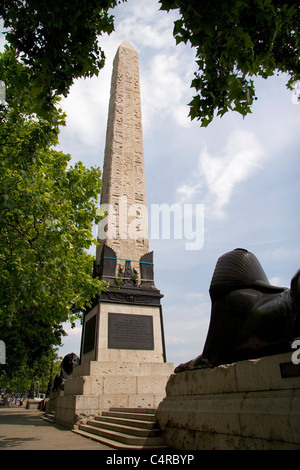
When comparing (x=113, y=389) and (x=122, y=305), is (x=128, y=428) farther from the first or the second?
(x=122, y=305)

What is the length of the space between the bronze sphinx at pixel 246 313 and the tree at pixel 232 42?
217 centimetres

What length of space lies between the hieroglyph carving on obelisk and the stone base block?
12.6ft

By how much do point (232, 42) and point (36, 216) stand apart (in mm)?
6631

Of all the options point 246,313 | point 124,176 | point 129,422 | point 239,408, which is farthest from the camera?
point 124,176

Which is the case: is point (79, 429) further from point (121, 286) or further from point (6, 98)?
point (6, 98)

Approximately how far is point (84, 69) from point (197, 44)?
1666 mm

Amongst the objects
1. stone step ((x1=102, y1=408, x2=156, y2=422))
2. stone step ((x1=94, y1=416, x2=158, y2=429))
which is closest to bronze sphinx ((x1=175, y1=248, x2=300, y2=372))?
stone step ((x1=94, y1=416, x2=158, y2=429))

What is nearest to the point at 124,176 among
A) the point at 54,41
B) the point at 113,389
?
the point at 113,389

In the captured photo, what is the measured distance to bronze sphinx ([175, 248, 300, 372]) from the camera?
3807 mm

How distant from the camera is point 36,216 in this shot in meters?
8.94

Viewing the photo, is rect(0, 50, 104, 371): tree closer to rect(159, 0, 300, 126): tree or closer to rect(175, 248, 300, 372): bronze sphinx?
rect(159, 0, 300, 126): tree

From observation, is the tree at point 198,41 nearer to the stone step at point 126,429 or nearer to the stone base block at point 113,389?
the stone step at point 126,429

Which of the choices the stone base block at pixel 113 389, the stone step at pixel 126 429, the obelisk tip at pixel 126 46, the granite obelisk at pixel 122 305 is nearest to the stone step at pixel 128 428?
the stone step at pixel 126 429
